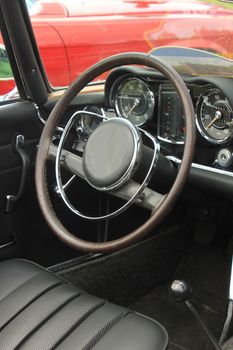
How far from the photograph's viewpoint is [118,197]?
143 cm

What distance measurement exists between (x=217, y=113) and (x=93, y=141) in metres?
0.42

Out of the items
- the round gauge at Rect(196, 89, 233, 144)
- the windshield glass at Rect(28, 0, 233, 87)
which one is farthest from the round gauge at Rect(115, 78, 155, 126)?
the windshield glass at Rect(28, 0, 233, 87)

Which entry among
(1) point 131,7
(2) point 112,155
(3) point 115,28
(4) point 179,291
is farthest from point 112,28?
(4) point 179,291

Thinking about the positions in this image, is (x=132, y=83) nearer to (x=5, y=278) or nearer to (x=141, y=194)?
(x=141, y=194)

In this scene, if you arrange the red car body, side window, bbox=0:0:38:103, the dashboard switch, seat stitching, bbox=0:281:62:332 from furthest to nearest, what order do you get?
the red car body < side window, bbox=0:0:38:103 < the dashboard switch < seat stitching, bbox=0:281:62:332

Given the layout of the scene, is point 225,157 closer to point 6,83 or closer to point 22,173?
point 22,173

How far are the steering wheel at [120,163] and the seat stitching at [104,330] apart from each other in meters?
0.22

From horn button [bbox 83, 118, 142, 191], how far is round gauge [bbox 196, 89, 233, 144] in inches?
13.1

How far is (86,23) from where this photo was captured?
2.45 meters

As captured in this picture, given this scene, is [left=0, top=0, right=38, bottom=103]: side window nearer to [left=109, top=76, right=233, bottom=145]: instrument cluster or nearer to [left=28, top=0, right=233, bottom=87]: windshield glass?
[left=28, top=0, right=233, bottom=87]: windshield glass

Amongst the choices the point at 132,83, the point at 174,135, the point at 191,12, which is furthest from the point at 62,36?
the point at 174,135

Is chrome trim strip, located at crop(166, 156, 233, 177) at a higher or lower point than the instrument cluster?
lower

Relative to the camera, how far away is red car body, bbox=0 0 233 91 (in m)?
2.20

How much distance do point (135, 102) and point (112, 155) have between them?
0.43 m
